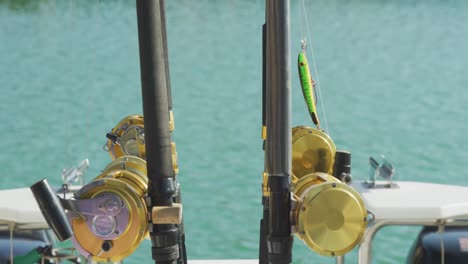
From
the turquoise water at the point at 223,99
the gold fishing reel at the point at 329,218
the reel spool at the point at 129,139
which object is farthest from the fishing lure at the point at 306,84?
the turquoise water at the point at 223,99

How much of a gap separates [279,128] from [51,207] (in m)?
0.35

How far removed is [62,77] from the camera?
367 inches

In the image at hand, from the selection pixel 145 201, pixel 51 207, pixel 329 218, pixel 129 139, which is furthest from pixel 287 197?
pixel 129 139

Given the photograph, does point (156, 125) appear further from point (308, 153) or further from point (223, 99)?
point (223, 99)

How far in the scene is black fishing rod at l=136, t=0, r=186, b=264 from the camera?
118cm

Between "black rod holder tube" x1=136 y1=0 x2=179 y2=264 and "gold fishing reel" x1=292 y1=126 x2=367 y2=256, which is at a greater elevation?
"black rod holder tube" x1=136 y1=0 x2=179 y2=264

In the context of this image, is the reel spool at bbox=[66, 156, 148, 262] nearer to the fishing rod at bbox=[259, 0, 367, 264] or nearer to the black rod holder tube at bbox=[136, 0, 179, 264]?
the black rod holder tube at bbox=[136, 0, 179, 264]

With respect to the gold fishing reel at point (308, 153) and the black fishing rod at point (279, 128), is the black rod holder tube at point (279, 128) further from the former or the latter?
the gold fishing reel at point (308, 153)

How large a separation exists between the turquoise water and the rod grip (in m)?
2.66

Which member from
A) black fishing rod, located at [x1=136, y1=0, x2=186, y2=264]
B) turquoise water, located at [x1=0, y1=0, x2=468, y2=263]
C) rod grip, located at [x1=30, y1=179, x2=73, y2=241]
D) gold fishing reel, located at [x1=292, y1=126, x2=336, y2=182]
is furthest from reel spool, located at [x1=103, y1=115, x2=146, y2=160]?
turquoise water, located at [x1=0, y1=0, x2=468, y2=263]

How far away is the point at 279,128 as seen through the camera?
1194 mm

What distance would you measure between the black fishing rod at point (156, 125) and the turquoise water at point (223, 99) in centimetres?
250

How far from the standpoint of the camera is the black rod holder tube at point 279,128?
3.90ft

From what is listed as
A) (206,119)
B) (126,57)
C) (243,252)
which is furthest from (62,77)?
(243,252)
